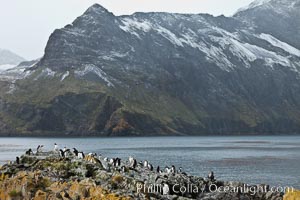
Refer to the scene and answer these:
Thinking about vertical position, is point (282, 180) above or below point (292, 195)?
below

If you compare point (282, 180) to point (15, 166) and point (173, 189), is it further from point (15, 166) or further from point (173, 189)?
point (15, 166)

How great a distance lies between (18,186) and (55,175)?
17.3 feet

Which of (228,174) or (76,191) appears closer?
(76,191)

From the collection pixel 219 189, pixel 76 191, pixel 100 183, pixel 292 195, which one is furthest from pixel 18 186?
pixel 219 189

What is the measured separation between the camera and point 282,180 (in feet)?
235

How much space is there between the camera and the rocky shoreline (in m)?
26.0

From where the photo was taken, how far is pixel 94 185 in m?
27.7

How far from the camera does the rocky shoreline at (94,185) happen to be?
1025 inches

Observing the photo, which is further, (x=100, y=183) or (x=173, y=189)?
(x=173, y=189)

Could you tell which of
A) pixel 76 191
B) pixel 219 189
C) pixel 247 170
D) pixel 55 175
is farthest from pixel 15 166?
pixel 247 170

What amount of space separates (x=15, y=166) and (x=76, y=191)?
13973 mm

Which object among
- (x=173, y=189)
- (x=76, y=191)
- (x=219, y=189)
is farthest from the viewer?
(x=219, y=189)

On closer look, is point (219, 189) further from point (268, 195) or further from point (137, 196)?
point (137, 196)

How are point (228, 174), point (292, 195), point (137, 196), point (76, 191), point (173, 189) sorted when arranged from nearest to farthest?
1. point (292, 195)
2. point (76, 191)
3. point (137, 196)
4. point (173, 189)
5. point (228, 174)
